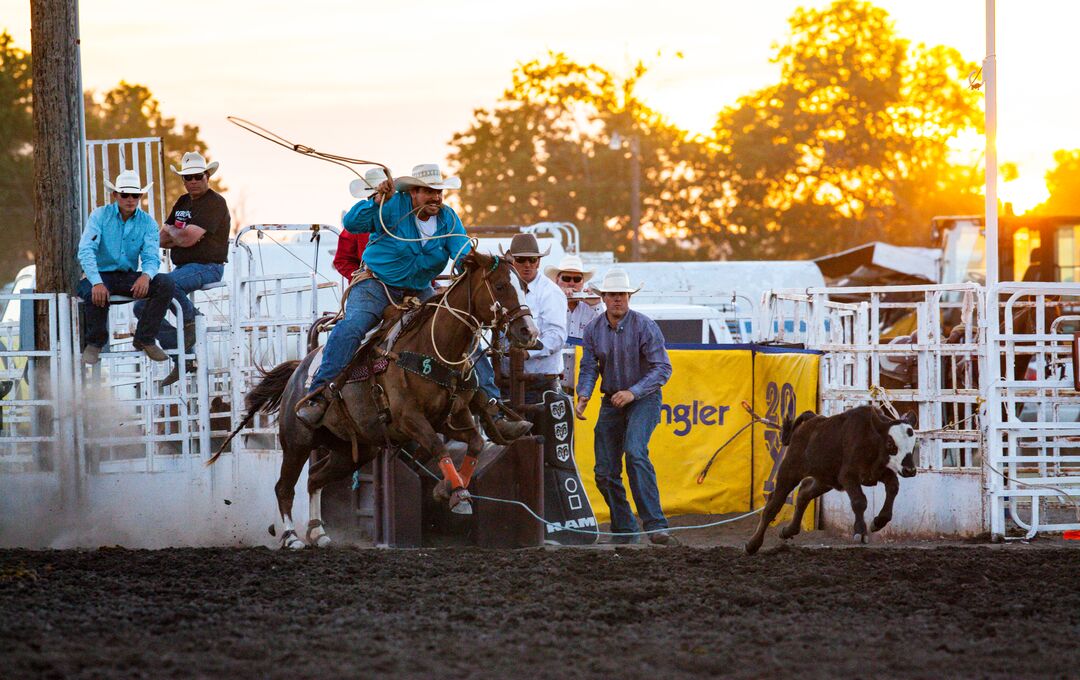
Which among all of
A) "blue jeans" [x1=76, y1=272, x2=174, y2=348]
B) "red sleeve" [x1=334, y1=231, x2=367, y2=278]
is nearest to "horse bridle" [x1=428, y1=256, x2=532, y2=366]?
"red sleeve" [x1=334, y1=231, x2=367, y2=278]

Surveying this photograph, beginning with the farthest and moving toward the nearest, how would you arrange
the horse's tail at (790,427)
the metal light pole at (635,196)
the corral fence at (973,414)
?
the metal light pole at (635,196) < the corral fence at (973,414) < the horse's tail at (790,427)

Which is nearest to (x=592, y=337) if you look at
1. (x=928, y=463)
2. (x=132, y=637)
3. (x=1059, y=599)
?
(x=928, y=463)

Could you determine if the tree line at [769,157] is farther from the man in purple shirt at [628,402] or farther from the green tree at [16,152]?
the man in purple shirt at [628,402]

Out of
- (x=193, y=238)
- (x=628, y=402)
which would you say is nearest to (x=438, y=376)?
(x=628, y=402)

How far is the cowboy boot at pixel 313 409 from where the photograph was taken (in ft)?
30.3

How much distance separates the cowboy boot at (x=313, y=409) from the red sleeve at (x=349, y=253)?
1.28 meters

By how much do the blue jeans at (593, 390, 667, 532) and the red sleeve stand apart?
6.94 ft

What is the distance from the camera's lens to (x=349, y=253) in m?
10.2

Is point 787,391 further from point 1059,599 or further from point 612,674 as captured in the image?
point 612,674

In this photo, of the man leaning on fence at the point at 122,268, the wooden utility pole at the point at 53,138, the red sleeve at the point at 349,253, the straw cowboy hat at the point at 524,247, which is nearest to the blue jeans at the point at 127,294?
the man leaning on fence at the point at 122,268

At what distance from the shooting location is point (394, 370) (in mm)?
8797

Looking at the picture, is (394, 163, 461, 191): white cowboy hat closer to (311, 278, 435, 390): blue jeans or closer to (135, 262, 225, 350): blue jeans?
(311, 278, 435, 390): blue jeans

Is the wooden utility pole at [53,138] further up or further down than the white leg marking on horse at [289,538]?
further up

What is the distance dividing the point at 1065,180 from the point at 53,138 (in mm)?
57432
